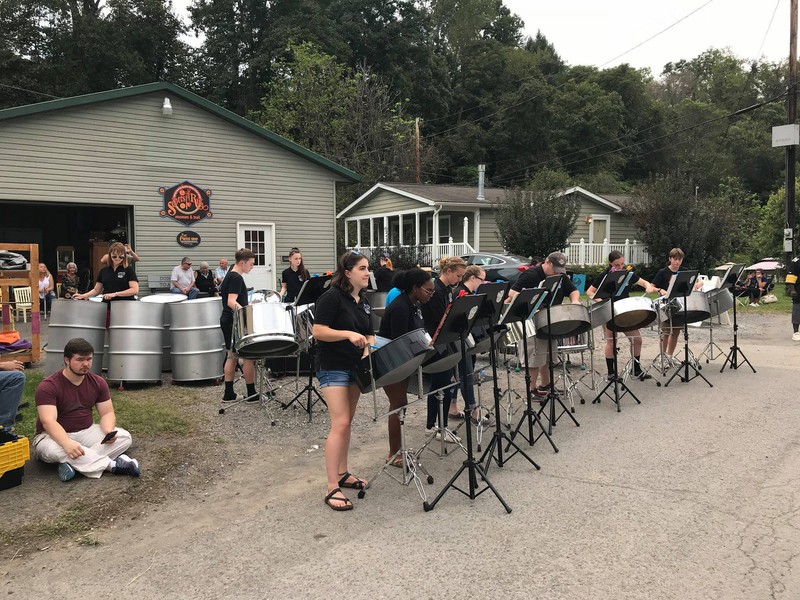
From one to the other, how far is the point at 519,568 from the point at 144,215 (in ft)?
42.7

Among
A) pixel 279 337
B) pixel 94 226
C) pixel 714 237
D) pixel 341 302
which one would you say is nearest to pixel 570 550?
pixel 341 302

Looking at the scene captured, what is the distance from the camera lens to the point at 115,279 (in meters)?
7.47

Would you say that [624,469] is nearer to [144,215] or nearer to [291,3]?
[144,215]

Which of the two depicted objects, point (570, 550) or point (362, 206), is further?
point (362, 206)

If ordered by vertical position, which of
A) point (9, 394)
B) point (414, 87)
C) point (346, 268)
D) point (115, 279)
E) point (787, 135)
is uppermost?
point (414, 87)

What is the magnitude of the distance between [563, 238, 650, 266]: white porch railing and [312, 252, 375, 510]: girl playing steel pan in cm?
2026

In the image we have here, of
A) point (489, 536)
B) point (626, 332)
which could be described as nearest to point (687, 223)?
point (626, 332)

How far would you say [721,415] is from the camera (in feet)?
20.8

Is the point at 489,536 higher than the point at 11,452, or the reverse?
the point at 11,452

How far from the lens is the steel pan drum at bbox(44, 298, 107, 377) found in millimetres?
7371

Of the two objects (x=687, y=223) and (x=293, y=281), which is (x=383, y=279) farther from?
(x=687, y=223)

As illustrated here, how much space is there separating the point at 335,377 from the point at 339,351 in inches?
7.1

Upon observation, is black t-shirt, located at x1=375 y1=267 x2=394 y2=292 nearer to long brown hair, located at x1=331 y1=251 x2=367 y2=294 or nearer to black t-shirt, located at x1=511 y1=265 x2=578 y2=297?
black t-shirt, located at x1=511 y1=265 x2=578 y2=297

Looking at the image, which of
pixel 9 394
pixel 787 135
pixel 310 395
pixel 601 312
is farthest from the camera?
pixel 787 135
